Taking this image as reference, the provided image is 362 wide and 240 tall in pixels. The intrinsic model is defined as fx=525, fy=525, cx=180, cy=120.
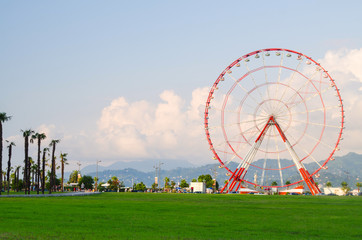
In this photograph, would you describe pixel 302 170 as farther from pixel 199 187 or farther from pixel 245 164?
pixel 199 187

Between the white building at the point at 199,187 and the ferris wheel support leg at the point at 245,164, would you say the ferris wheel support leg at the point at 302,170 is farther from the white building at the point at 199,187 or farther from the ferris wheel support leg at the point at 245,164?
the white building at the point at 199,187

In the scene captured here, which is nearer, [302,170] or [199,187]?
[302,170]

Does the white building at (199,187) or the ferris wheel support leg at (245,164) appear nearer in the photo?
the ferris wheel support leg at (245,164)

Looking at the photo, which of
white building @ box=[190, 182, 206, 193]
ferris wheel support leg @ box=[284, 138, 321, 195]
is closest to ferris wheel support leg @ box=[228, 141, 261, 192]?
ferris wheel support leg @ box=[284, 138, 321, 195]

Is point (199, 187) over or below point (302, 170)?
below

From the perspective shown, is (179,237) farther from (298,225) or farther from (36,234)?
(298,225)

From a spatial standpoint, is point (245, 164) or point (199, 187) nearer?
point (245, 164)

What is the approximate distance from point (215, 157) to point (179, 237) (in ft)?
301

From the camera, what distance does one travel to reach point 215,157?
365 ft

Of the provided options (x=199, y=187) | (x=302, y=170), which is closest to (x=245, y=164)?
(x=302, y=170)

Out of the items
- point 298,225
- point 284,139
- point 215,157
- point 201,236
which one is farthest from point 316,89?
point 201,236

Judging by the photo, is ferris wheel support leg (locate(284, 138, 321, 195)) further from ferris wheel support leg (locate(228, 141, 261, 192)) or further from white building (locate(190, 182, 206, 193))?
white building (locate(190, 182, 206, 193))

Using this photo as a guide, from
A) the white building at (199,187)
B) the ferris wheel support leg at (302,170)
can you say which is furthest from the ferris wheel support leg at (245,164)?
the white building at (199,187)

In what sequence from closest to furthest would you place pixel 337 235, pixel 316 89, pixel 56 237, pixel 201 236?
1. pixel 56 237
2. pixel 201 236
3. pixel 337 235
4. pixel 316 89
